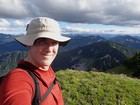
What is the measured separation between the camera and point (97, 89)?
15.9 meters

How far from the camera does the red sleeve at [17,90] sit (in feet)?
9.97

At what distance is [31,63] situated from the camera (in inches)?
162

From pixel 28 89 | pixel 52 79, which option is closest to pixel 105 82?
pixel 52 79

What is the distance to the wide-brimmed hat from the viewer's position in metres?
3.87

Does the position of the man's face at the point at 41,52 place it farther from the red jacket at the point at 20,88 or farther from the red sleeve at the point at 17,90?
the red sleeve at the point at 17,90

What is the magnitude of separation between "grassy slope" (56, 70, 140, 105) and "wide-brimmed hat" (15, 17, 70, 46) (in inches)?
413

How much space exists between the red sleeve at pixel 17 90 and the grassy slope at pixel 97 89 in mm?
10966

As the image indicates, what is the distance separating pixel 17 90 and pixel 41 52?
44.1 inches

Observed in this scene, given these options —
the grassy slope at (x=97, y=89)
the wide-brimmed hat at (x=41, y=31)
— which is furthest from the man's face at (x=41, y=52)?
the grassy slope at (x=97, y=89)

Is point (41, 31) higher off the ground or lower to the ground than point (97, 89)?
higher

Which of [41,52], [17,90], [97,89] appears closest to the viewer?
[17,90]

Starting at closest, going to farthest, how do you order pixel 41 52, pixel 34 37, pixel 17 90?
1. pixel 17 90
2. pixel 34 37
3. pixel 41 52

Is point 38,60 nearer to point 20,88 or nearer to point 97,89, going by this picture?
point 20,88

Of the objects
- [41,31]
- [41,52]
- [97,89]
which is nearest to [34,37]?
[41,31]
